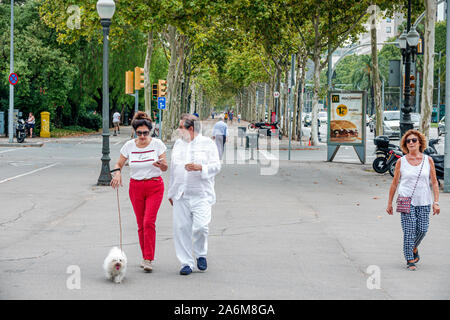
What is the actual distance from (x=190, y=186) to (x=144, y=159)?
21.9 inches

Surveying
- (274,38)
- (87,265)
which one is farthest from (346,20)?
(87,265)

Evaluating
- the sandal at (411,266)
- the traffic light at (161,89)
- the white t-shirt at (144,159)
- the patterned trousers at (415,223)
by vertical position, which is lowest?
the sandal at (411,266)

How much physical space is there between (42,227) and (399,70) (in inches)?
560

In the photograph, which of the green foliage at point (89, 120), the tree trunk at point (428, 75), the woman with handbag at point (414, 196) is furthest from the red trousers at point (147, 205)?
the green foliage at point (89, 120)

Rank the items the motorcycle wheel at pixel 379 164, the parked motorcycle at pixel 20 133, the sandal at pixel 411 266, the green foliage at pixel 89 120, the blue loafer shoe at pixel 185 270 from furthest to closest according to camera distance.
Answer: the green foliage at pixel 89 120
the parked motorcycle at pixel 20 133
the motorcycle wheel at pixel 379 164
the sandal at pixel 411 266
the blue loafer shoe at pixel 185 270

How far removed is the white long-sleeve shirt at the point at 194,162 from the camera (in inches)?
277

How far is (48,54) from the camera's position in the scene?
37844 millimetres

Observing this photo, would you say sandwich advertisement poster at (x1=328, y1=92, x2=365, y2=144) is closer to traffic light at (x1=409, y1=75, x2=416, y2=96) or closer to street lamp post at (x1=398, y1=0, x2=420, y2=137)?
traffic light at (x1=409, y1=75, x2=416, y2=96)

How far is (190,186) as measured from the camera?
7086 millimetres

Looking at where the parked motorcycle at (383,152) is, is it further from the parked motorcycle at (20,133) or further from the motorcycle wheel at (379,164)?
the parked motorcycle at (20,133)

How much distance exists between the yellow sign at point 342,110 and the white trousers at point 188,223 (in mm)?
17416

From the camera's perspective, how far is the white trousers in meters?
7.07

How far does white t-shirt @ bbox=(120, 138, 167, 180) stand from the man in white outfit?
0.73 feet
